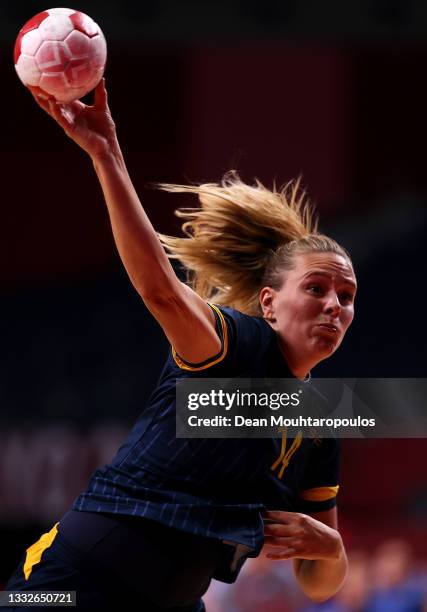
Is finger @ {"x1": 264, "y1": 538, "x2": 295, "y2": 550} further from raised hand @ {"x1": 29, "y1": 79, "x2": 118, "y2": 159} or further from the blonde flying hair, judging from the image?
raised hand @ {"x1": 29, "y1": 79, "x2": 118, "y2": 159}

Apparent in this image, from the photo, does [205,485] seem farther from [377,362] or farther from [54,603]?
[377,362]

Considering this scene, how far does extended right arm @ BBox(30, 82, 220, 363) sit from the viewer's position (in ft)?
8.25

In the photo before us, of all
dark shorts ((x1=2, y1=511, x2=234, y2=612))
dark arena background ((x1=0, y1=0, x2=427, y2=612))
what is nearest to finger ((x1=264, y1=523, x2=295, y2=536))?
dark shorts ((x1=2, y1=511, x2=234, y2=612))

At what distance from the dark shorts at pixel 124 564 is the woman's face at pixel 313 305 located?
0.68 meters

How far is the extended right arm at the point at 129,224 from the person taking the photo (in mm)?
2516

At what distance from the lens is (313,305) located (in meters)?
3.07

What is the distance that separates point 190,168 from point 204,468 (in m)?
8.92

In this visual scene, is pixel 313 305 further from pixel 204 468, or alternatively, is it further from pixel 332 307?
pixel 204 468

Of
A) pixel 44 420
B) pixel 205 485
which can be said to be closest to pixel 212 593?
pixel 44 420

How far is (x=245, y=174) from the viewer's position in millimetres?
11781

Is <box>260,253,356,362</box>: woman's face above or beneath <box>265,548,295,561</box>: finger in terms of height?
above

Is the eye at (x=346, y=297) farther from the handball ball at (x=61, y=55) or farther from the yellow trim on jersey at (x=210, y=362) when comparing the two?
the handball ball at (x=61, y=55)

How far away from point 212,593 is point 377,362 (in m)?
4.08

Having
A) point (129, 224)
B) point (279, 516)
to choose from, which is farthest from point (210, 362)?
point (279, 516)
